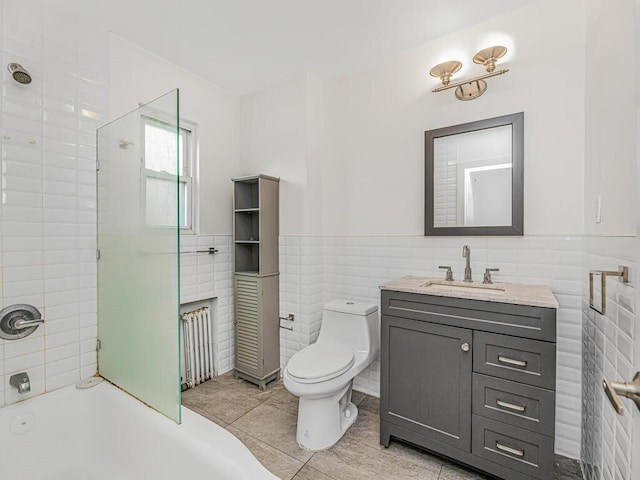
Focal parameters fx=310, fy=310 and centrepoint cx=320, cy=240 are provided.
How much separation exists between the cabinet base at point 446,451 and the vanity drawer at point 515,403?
0.23m

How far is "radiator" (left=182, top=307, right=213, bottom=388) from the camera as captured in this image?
8.00 ft

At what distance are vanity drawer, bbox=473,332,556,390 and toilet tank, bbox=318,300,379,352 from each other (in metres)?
0.77

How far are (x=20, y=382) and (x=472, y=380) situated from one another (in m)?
2.26

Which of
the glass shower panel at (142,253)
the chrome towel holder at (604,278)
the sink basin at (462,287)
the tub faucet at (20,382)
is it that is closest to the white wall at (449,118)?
the sink basin at (462,287)

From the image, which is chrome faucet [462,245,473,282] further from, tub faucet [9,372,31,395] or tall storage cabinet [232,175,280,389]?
tub faucet [9,372,31,395]

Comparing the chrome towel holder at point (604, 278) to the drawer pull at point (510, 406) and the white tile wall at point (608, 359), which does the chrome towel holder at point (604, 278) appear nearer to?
the white tile wall at point (608, 359)

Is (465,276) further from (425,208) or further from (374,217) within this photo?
(374,217)

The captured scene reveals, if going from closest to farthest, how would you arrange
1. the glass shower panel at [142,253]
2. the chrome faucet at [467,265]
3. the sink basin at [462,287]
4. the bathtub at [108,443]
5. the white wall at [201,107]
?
the bathtub at [108,443] < the glass shower panel at [142,253] < the sink basin at [462,287] < the chrome faucet at [467,265] < the white wall at [201,107]

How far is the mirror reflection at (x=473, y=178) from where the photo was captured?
1.89 metres

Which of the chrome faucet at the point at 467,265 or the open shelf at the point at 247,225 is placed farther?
the open shelf at the point at 247,225

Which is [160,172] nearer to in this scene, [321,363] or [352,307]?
[321,363]

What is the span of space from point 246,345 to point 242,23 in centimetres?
235

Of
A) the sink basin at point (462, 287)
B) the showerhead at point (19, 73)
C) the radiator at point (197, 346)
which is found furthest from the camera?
the radiator at point (197, 346)

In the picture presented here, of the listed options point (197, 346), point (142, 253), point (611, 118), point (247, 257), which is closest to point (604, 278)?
point (611, 118)
